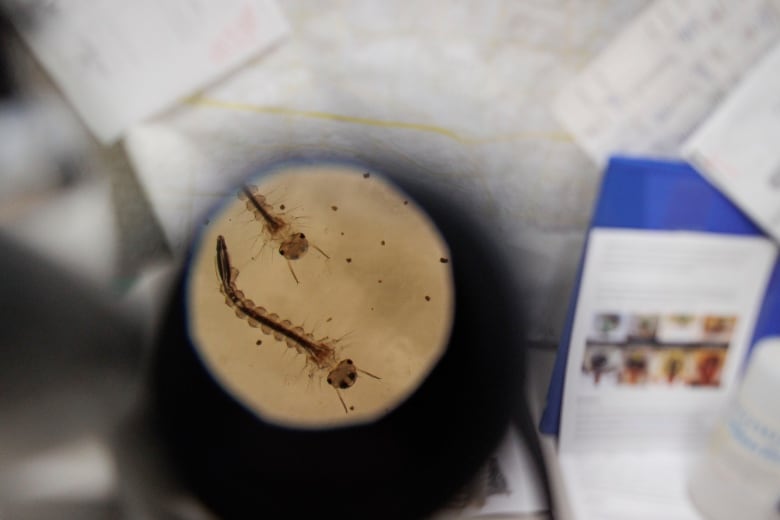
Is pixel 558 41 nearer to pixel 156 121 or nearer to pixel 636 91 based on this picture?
pixel 636 91

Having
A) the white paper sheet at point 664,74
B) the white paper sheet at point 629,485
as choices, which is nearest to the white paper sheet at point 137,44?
the white paper sheet at point 664,74

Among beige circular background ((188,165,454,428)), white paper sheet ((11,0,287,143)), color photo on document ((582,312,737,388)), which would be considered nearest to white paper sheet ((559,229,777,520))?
color photo on document ((582,312,737,388))

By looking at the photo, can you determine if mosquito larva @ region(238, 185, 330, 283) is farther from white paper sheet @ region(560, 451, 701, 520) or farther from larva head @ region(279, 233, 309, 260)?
white paper sheet @ region(560, 451, 701, 520)

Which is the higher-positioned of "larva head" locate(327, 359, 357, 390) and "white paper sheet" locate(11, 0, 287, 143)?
"white paper sheet" locate(11, 0, 287, 143)

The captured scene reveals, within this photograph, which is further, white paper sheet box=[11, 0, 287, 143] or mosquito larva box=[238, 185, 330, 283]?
white paper sheet box=[11, 0, 287, 143]

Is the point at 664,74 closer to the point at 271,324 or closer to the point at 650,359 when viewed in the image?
the point at 650,359

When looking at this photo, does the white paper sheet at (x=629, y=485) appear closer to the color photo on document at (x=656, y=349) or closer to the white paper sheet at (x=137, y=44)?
the color photo on document at (x=656, y=349)

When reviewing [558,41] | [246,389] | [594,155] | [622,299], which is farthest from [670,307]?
[246,389]
